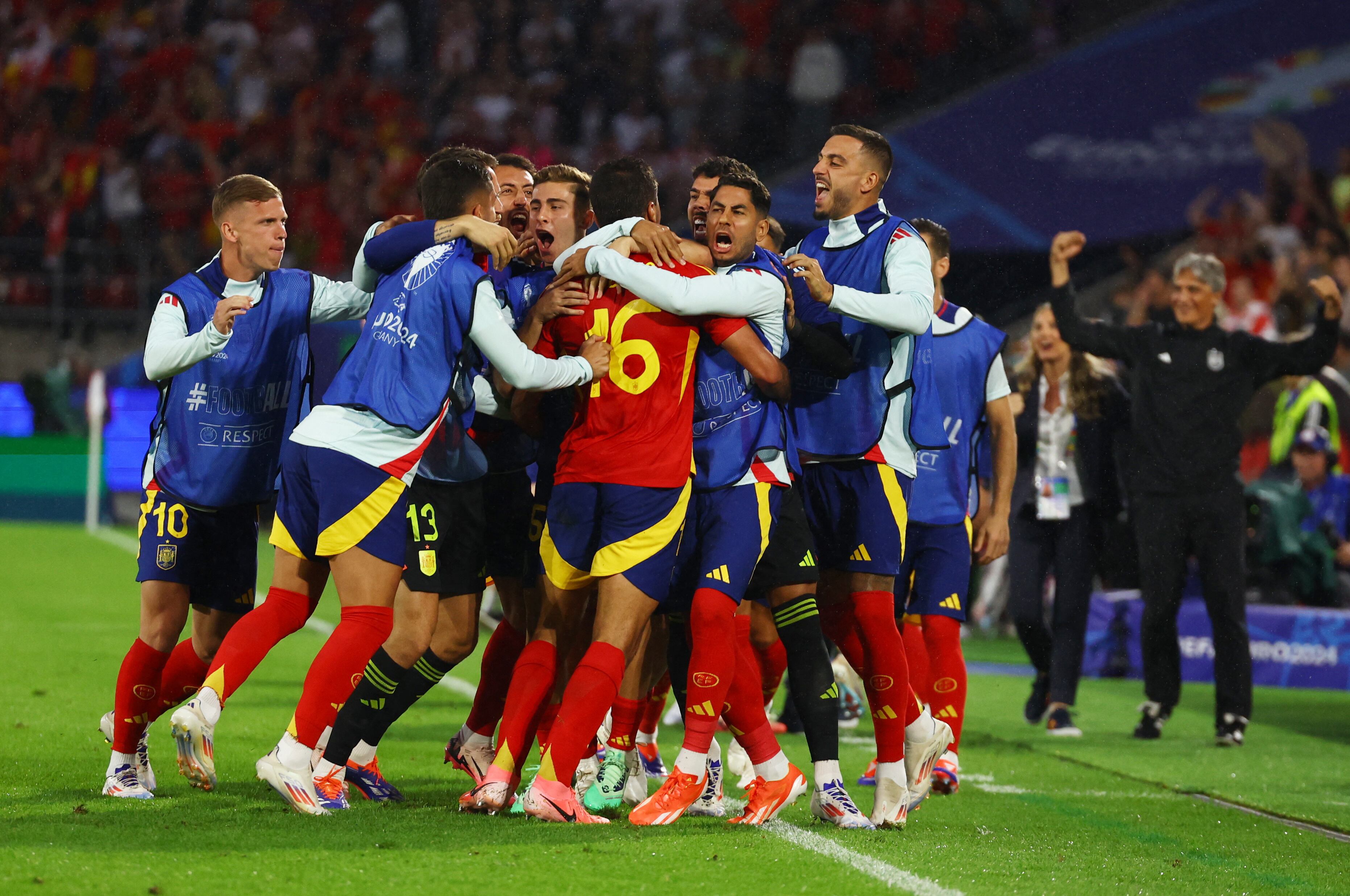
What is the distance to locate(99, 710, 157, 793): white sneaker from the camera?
5078 millimetres

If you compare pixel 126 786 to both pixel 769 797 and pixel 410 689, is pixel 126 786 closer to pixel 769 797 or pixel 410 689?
pixel 410 689

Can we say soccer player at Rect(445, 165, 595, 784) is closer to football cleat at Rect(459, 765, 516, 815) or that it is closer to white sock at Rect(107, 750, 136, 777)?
football cleat at Rect(459, 765, 516, 815)

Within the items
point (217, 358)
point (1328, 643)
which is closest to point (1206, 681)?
point (1328, 643)

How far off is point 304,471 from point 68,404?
1554 centimetres

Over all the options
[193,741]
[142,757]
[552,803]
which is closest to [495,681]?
[552,803]

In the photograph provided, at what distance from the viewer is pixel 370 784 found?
5.27 metres

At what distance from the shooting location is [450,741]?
18.8ft

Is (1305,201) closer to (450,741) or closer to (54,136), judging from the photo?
(450,741)

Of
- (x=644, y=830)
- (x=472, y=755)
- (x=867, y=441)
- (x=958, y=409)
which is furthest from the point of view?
(x=958, y=409)

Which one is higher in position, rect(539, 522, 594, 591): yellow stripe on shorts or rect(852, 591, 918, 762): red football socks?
rect(539, 522, 594, 591): yellow stripe on shorts

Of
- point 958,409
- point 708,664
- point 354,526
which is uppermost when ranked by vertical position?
point 958,409

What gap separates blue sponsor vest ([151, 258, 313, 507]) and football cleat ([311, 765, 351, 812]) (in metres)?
0.98

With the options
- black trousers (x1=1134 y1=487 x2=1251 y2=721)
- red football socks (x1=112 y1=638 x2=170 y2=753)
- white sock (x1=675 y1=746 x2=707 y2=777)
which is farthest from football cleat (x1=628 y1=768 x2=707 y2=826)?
black trousers (x1=1134 y1=487 x2=1251 y2=721)

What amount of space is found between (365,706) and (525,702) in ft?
1.66
